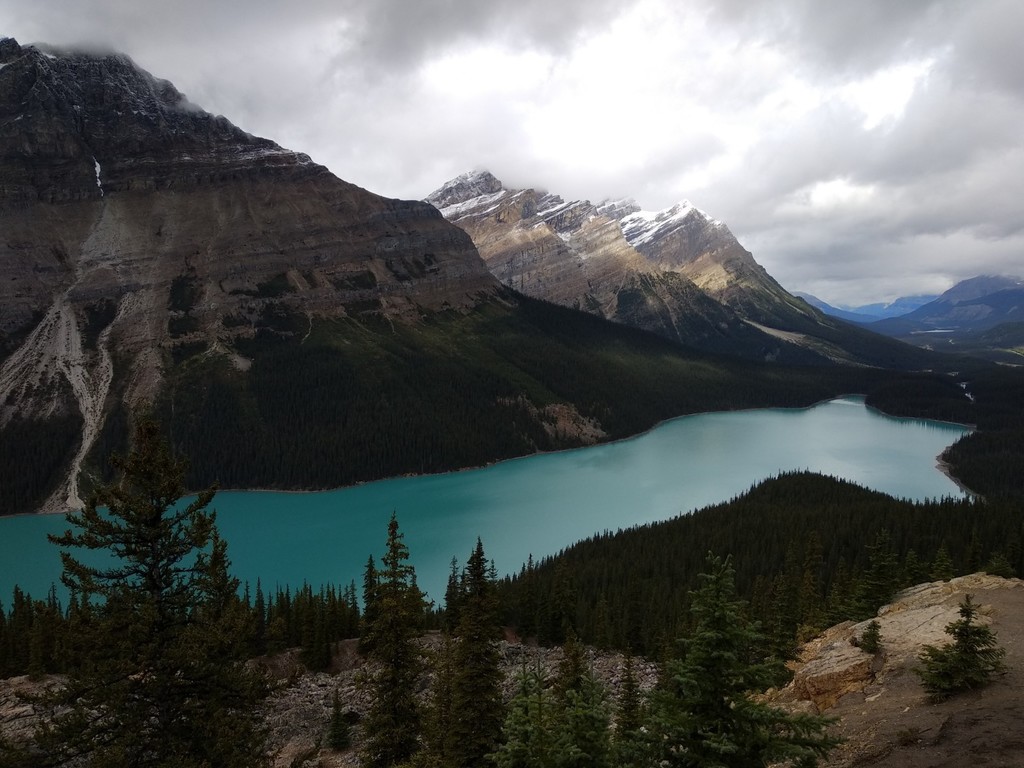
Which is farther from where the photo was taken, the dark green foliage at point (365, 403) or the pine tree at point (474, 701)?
the dark green foliage at point (365, 403)

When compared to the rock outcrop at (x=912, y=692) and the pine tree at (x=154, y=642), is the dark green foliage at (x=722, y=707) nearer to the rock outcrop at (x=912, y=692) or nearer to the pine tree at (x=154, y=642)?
the rock outcrop at (x=912, y=692)

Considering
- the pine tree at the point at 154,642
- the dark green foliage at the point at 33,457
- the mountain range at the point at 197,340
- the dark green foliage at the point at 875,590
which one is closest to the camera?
the pine tree at the point at 154,642

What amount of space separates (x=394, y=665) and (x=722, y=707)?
39.1 feet

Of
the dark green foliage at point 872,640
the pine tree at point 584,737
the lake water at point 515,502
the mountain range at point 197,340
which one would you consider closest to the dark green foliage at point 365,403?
the mountain range at point 197,340

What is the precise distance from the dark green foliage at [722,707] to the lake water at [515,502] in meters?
58.5

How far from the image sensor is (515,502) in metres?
106

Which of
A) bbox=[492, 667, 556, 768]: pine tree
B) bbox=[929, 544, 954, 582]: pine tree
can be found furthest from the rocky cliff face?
bbox=[929, 544, 954, 582]: pine tree

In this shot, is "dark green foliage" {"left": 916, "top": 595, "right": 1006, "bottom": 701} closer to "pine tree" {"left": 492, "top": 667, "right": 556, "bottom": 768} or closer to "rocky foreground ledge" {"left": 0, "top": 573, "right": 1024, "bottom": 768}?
"rocky foreground ledge" {"left": 0, "top": 573, "right": 1024, "bottom": 768}

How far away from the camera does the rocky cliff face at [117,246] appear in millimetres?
141875

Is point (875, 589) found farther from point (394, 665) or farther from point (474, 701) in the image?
point (394, 665)

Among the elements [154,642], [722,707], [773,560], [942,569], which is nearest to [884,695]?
[722,707]

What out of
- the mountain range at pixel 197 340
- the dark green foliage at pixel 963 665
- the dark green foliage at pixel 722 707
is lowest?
the dark green foliage at pixel 963 665

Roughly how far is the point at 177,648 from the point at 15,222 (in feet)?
655

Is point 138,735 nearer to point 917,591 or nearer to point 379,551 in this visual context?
point 917,591
